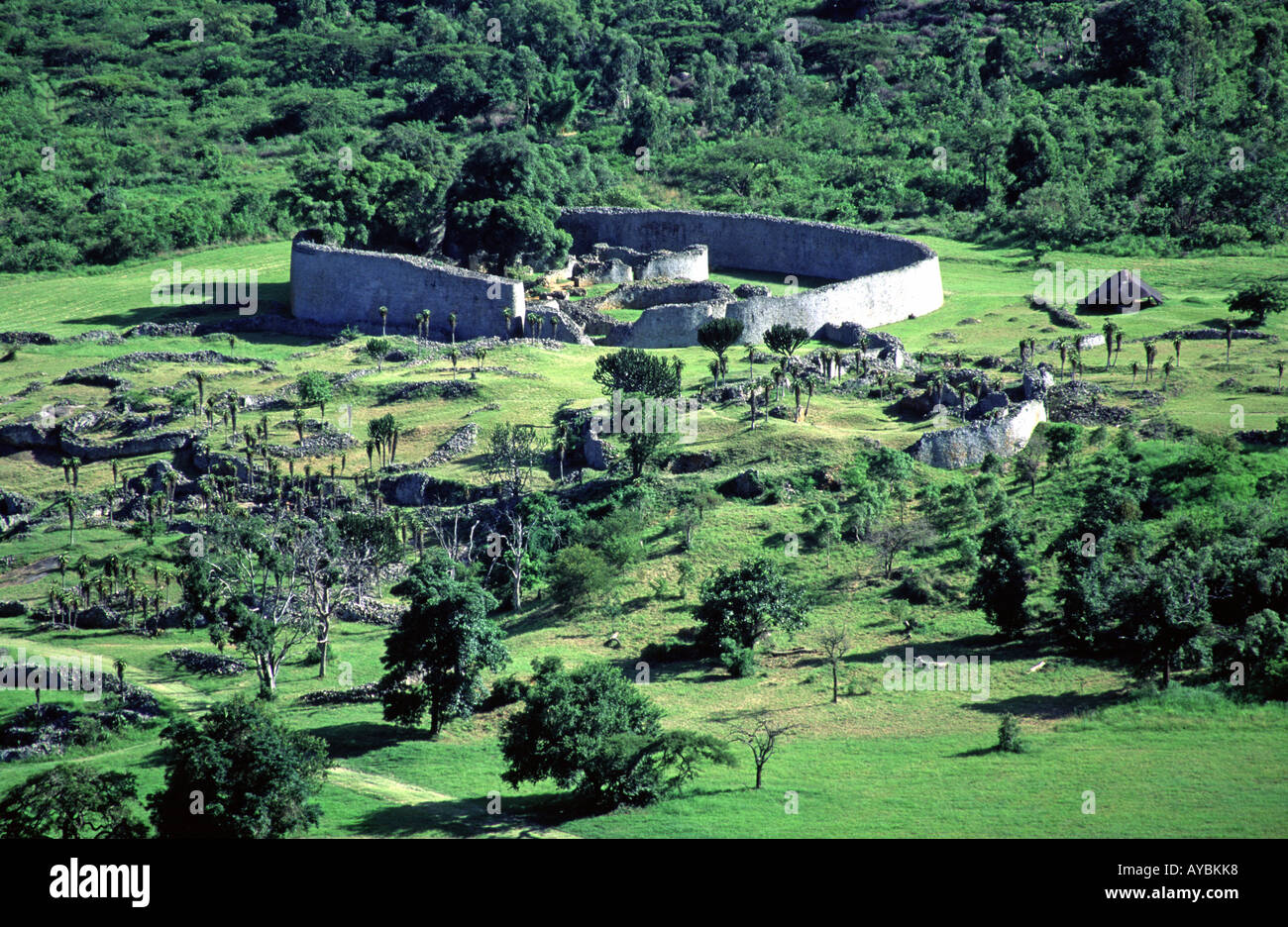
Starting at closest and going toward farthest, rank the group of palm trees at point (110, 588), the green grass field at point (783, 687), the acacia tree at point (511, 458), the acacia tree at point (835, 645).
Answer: the green grass field at point (783, 687), the acacia tree at point (835, 645), the group of palm trees at point (110, 588), the acacia tree at point (511, 458)

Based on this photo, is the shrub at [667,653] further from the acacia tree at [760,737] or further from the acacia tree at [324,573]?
the acacia tree at [324,573]

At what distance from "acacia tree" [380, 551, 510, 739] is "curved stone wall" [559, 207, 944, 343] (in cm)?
3438

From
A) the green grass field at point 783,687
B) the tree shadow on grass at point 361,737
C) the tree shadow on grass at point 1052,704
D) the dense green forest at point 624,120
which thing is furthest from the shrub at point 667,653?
the dense green forest at point 624,120

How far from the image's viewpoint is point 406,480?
194 feet

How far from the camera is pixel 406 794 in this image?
38.8 m

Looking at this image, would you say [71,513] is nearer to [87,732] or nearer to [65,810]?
[87,732]

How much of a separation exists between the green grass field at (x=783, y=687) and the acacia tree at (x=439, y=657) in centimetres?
96

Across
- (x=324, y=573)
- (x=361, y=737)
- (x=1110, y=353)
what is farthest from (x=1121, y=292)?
(x=361, y=737)

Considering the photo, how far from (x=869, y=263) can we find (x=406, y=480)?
39042mm

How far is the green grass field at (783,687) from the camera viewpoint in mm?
36312

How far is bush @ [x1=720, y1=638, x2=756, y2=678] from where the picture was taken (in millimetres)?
46156

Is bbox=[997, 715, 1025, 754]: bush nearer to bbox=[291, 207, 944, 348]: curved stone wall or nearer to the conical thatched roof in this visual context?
bbox=[291, 207, 944, 348]: curved stone wall
